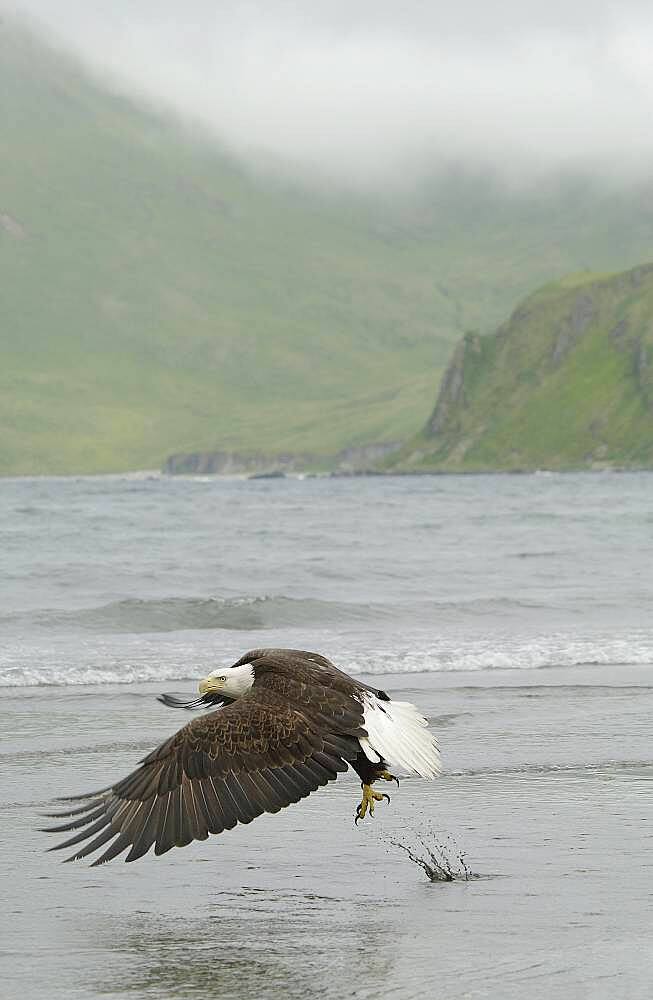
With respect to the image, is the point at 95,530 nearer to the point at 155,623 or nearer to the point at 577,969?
the point at 155,623

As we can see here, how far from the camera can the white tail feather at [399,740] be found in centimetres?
877

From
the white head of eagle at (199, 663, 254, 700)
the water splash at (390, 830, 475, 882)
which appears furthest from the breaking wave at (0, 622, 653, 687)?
the white head of eagle at (199, 663, 254, 700)

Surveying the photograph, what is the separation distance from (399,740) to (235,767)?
0.91 m

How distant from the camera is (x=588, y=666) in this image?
21234 millimetres

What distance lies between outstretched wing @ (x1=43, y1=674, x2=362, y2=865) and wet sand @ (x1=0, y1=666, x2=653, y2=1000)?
0.63 m

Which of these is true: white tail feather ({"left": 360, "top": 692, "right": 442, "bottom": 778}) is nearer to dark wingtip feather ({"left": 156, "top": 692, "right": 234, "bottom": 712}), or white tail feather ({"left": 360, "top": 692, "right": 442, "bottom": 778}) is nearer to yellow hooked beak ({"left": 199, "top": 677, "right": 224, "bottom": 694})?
yellow hooked beak ({"left": 199, "top": 677, "right": 224, "bottom": 694})

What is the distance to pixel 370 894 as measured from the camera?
952 cm

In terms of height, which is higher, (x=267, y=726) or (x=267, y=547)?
(x=267, y=726)

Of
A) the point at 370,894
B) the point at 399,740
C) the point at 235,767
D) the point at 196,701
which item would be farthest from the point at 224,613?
the point at 235,767

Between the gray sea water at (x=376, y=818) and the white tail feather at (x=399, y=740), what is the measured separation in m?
0.87

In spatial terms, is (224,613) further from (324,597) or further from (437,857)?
(437,857)

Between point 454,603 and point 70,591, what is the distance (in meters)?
8.66

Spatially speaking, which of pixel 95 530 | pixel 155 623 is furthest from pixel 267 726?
pixel 95 530

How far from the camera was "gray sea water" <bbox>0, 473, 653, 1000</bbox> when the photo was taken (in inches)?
320
